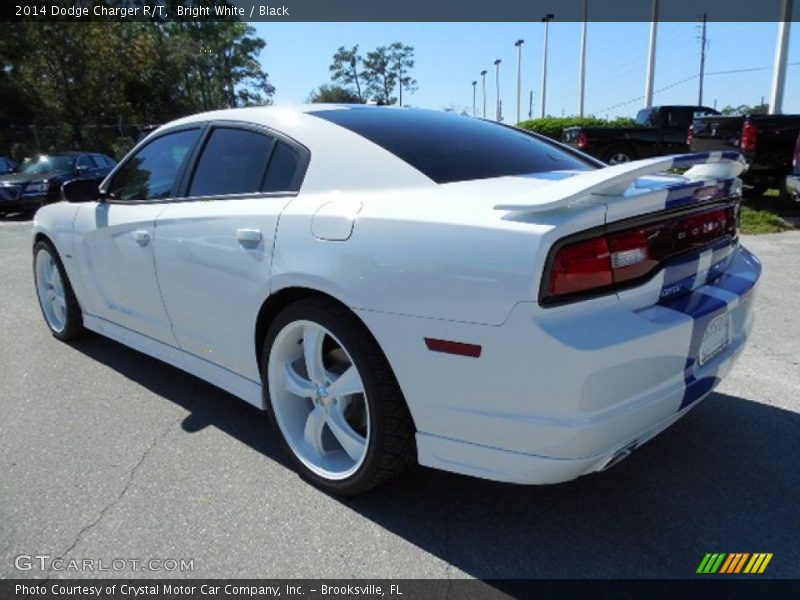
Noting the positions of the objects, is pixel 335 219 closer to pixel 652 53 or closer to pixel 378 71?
pixel 652 53

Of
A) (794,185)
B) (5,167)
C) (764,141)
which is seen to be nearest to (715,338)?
(794,185)

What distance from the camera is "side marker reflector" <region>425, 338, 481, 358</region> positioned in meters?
1.96

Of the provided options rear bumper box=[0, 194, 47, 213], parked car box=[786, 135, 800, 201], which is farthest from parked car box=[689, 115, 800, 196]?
rear bumper box=[0, 194, 47, 213]

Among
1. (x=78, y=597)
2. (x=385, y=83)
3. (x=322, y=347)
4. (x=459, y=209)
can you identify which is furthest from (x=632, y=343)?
(x=385, y=83)

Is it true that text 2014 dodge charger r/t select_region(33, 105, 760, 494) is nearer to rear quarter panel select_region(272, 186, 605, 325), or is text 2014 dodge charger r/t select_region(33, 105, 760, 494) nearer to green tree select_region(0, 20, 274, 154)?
rear quarter panel select_region(272, 186, 605, 325)

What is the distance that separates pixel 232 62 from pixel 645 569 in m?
55.6

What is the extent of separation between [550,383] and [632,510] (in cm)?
88

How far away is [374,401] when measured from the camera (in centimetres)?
224

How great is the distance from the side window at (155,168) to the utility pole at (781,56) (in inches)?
597

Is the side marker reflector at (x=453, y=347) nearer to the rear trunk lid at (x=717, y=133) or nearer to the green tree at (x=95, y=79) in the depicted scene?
the rear trunk lid at (x=717, y=133)

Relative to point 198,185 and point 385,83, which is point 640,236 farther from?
point 385,83

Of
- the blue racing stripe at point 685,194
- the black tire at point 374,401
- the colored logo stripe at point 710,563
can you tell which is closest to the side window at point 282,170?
the black tire at point 374,401

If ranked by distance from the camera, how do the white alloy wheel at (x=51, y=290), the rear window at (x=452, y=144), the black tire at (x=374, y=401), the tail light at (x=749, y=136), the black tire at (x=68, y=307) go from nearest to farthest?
the black tire at (x=374, y=401), the rear window at (x=452, y=144), the black tire at (x=68, y=307), the white alloy wheel at (x=51, y=290), the tail light at (x=749, y=136)

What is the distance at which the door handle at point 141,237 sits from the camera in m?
3.25
